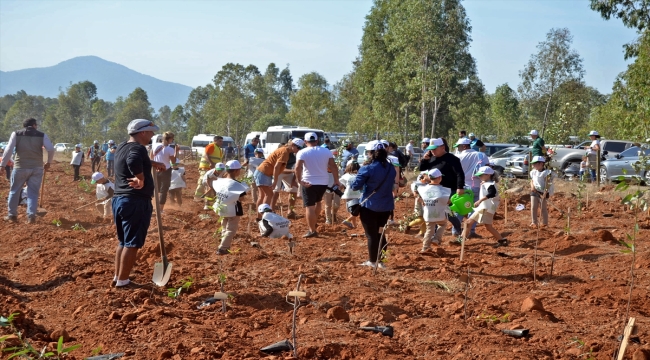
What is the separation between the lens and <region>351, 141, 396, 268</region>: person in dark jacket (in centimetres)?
835

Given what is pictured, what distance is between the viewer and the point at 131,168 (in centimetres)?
664

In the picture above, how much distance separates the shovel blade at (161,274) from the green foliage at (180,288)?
11 cm

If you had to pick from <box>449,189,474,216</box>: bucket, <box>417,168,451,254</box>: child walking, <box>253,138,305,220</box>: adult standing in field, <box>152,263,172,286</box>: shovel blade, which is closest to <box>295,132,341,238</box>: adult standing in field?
<box>253,138,305,220</box>: adult standing in field

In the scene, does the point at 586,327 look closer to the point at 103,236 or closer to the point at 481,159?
the point at 481,159

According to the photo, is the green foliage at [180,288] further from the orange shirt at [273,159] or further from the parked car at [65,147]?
the parked car at [65,147]

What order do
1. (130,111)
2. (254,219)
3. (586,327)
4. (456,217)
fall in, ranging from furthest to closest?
(130,111), (254,219), (456,217), (586,327)

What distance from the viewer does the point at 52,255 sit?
28.9 ft

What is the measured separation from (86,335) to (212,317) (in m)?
1.02

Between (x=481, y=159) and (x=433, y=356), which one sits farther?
(x=481, y=159)

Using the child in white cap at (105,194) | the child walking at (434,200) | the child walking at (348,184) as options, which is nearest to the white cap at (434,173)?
the child walking at (434,200)

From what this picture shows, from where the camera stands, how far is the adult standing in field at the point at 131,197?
668 centimetres

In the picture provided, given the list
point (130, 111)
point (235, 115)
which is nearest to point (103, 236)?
point (235, 115)

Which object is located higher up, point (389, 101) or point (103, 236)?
point (389, 101)

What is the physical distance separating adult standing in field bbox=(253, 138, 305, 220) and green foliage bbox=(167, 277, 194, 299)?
453 centimetres
